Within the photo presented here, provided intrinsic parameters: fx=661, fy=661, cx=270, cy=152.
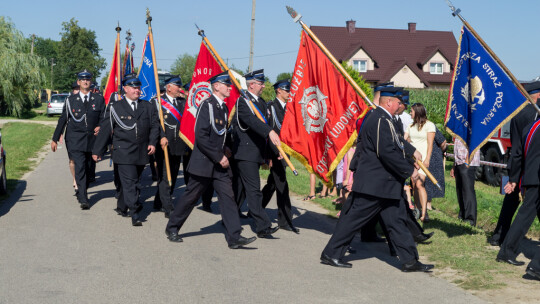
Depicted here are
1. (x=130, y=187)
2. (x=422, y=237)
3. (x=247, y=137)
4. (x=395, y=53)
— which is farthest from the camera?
(x=395, y=53)

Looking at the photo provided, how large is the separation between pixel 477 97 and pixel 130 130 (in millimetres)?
4539

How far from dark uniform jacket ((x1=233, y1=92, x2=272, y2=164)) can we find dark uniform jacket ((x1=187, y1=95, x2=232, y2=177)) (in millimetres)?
296

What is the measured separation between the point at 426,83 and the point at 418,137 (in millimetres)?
54402

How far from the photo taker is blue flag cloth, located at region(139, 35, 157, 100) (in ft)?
34.5

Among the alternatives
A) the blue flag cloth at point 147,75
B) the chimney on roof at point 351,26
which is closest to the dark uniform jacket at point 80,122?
the blue flag cloth at point 147,75

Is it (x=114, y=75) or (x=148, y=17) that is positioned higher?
(x=148, y=17)

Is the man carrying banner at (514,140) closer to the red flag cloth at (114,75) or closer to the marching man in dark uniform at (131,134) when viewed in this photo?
the marching man in dark uniform at (131,134)

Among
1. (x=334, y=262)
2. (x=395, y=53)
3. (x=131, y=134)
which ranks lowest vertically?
(x=334, y=262)

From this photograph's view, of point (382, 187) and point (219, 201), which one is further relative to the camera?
point (219, 201)

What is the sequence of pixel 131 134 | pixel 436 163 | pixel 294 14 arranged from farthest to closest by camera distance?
pixel 436 163 → pixel 131 134 → pixel 294 14

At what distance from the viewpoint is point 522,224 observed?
267 inches

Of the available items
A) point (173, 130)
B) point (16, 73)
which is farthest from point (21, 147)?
point (16, 73)

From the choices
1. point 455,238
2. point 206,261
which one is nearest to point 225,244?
point 206,261

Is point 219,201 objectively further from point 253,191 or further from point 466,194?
point 466,194
